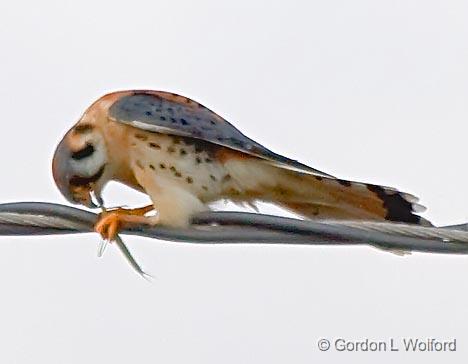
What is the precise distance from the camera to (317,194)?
538 cm

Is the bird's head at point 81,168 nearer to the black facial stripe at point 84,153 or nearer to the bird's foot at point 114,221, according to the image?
the black facial stripe at point 84,153

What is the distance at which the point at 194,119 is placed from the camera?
5.45 m

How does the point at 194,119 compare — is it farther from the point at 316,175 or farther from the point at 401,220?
the point at 401,220

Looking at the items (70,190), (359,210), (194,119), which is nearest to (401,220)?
(359,210)

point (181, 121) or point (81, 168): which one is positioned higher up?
point (181, 121)

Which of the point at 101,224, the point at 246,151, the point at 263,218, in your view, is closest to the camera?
the point at 263,218

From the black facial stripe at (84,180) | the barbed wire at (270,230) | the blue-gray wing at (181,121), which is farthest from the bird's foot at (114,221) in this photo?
the barbed wire at (270,230)

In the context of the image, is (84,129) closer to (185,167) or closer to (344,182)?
(185,167)

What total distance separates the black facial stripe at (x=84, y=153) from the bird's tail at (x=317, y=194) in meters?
0.57

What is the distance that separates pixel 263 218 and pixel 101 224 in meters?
0.92

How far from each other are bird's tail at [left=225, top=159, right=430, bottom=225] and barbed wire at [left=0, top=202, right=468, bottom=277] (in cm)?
86

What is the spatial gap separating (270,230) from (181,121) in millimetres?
1322

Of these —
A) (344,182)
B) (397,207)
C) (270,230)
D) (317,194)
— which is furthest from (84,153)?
(270,230)

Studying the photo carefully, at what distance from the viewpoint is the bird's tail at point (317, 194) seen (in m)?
5.20
